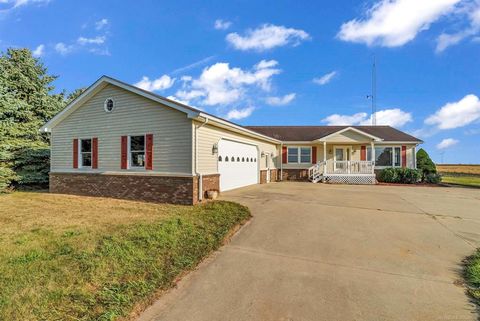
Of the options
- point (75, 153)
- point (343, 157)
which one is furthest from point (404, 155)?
point (75, 153)

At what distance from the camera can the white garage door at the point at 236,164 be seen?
1206cm

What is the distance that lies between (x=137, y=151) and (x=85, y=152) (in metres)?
3.25

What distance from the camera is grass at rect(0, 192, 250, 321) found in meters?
3.15

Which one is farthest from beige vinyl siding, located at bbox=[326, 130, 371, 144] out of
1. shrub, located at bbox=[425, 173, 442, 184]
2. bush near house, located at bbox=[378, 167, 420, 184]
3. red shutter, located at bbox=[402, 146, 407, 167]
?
shrub, located at bbox=[425, 173, 442, 184]

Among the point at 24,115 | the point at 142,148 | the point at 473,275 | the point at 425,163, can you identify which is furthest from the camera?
the point at 425,163

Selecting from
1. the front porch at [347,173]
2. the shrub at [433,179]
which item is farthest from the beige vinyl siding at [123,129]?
the shrub at [433,179]

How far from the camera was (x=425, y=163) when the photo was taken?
2094 centimetres

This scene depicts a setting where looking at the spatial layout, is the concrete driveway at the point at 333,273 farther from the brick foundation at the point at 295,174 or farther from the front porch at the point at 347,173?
the brick foundation at the point at 295,174

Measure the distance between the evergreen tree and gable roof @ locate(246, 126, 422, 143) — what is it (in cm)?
1604

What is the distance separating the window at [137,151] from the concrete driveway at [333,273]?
5605 millimetres

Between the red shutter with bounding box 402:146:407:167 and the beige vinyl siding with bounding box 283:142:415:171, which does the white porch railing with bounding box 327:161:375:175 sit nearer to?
the beige vinyl siding with bounding box 283:142:415:171

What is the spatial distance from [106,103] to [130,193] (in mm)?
4114

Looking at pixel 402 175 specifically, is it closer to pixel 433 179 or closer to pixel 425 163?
pixel 433 179

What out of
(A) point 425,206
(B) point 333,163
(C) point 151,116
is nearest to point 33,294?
(C) point 151,116
